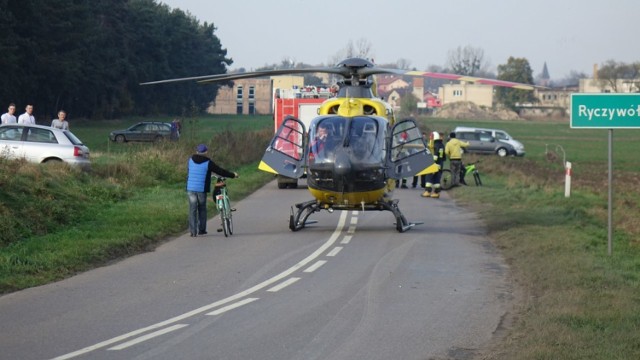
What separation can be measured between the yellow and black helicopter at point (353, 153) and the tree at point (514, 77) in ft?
459

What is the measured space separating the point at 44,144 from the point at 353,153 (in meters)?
10.9

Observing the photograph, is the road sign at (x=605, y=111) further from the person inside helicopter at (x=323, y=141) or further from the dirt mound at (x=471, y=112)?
the dirt mound at (x=471, y=112)

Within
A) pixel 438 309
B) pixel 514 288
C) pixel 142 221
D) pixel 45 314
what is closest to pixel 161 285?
pixel 45 314

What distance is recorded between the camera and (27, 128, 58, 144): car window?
26.8m

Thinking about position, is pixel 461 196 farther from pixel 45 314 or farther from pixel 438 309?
pixel 45 314

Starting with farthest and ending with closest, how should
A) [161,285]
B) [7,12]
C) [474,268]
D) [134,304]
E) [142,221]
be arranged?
1. [7,12]
2. [142,221]
3. [474,268]
4. [161,285]
5. [134,304]

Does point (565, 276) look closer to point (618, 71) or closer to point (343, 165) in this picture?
point (343, 165)

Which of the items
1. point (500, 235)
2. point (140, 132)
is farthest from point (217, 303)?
point (140, 132)

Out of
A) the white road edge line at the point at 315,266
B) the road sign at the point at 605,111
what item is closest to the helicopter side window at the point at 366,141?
the white road edge line at the point at 315,266

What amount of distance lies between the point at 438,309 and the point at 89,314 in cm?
404

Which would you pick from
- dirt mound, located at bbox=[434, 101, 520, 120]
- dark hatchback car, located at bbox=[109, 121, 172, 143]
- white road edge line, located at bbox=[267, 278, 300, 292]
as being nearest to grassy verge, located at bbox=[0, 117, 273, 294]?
white road edge line, located at bbox=[267, 278, 300, 292]

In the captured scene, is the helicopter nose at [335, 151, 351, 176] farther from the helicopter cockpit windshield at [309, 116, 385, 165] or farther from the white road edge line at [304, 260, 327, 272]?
the white road edge line at [304, 260, 327, 272]

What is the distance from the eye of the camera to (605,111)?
16.4 metres

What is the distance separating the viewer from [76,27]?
7031 centimetres
